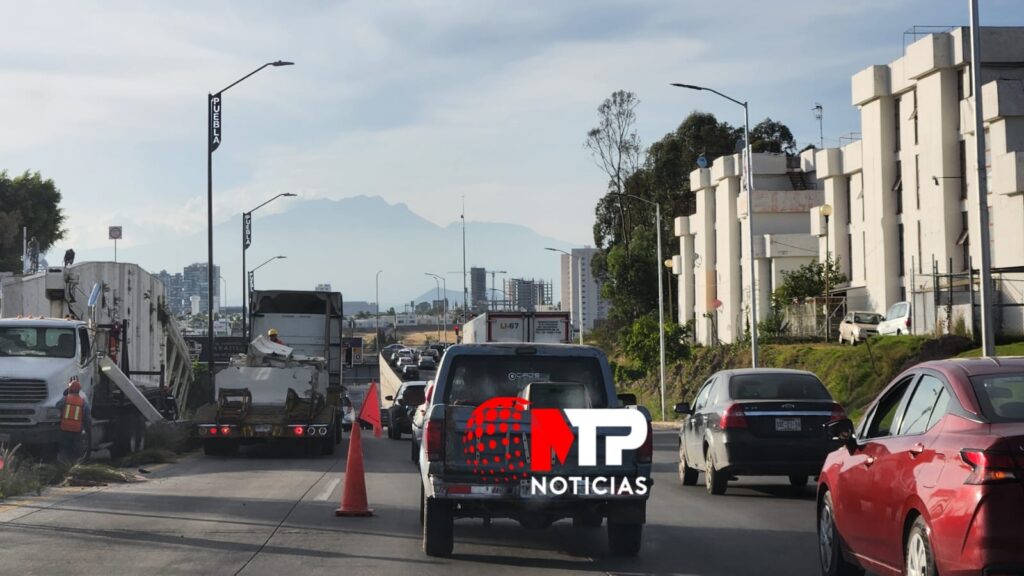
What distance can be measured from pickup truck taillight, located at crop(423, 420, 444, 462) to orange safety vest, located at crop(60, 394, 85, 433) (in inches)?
524

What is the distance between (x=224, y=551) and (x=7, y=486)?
6567 mm

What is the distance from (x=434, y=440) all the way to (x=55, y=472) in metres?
10.7

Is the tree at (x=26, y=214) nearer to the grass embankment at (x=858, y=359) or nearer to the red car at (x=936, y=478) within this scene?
the grass embankment at (x=858, y=359)

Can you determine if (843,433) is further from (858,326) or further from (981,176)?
(858,326)

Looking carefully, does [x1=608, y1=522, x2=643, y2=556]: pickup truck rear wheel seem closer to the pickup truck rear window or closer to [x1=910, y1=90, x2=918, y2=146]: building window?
the pickup truck rear window

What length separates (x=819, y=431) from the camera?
1636 centimetres

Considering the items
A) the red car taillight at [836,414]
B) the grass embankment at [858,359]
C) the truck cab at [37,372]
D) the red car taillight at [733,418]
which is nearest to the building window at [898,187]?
the grass embankment at [858,359]

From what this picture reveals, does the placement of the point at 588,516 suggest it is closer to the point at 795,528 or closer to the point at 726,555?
the point at 726,555

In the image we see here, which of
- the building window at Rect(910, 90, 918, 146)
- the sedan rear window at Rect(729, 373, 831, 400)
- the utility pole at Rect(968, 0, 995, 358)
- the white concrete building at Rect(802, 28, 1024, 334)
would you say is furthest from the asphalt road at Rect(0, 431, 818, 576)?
the building window at Rect(910, 90, 918, 146)

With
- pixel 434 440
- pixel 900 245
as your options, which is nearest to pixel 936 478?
pixel 434 440

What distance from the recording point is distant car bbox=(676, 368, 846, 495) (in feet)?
53.7

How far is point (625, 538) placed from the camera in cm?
1166

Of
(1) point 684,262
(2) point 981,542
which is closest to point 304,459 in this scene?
(2) point 981,542

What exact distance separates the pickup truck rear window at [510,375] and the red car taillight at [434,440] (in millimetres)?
808
